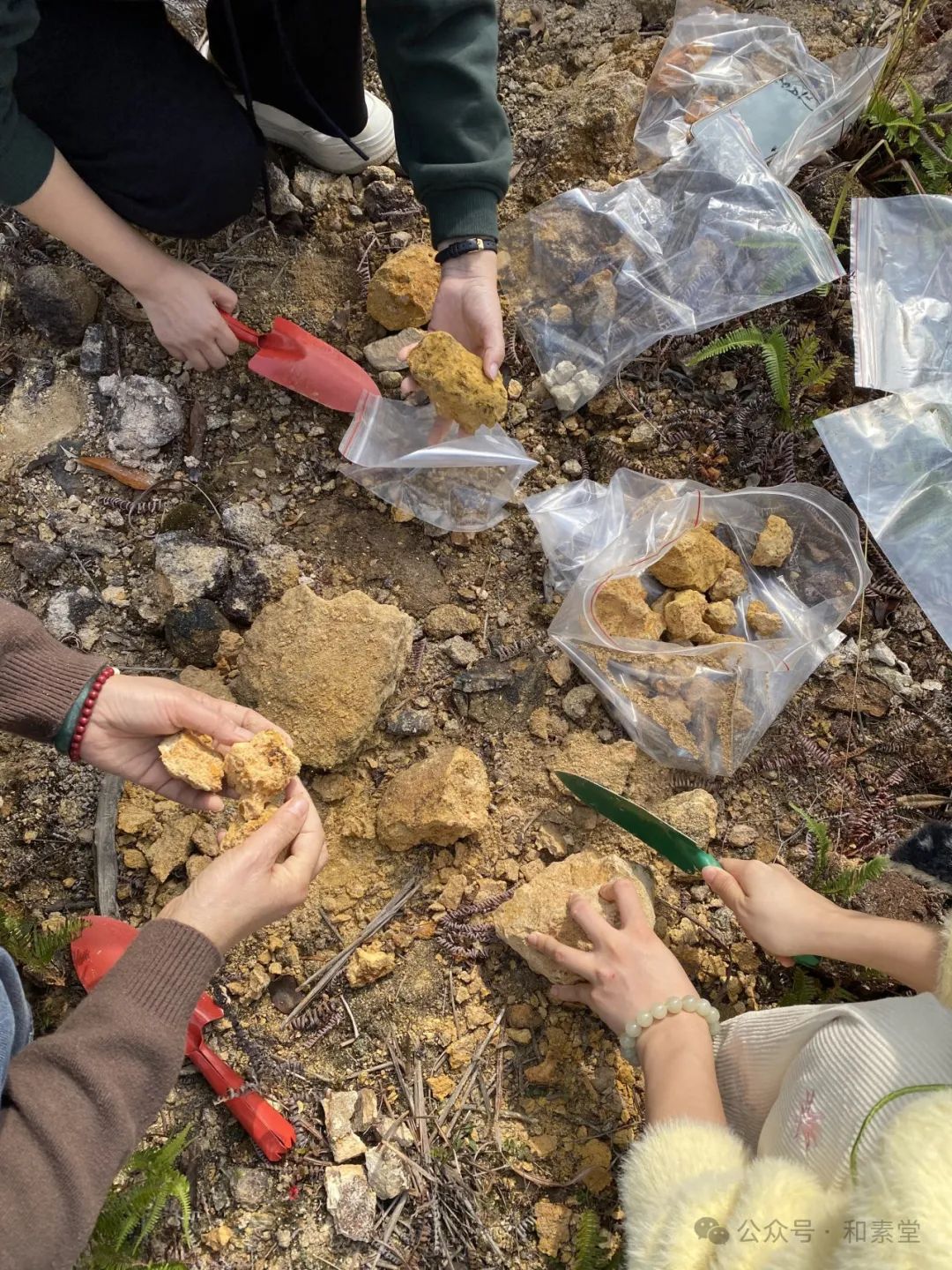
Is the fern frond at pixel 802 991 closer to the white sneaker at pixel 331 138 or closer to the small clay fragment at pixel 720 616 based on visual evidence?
the small clay fragment at pixel 720 616

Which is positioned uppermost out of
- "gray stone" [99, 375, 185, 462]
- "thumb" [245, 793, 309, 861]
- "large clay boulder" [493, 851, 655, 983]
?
"gray stone" [99, 375, 185, 462]

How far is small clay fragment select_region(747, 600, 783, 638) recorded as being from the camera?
215cm

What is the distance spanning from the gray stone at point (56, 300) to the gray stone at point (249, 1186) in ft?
7.30

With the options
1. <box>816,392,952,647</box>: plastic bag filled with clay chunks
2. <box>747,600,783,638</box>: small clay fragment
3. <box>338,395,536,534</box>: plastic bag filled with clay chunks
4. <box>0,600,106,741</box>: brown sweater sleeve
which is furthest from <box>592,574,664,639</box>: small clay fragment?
<box>0,600,106,741</box>: brown sweater sleeve

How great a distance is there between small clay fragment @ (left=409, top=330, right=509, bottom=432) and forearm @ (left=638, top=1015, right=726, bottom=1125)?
1492 millimetres

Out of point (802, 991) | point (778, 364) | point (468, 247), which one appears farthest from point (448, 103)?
point (802, 991)

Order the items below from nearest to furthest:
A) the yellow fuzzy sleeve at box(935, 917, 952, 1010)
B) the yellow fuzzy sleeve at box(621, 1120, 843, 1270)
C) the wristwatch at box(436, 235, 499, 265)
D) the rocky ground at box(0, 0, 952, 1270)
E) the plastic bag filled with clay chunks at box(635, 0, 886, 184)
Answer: the yellow fuzzy sleeve at box(621, 1120, 843, 1270) → the yellow fuzzy sleeve at box(935, 917, 952, 1010) → the rocky ground at box(0, 0, 952, 1270) → the wristwatch at box(436, 235, 499, 265) → the plastic bag filled with clay chunks at box(635, 0, 886, 184)

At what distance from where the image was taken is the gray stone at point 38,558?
2.13 metres

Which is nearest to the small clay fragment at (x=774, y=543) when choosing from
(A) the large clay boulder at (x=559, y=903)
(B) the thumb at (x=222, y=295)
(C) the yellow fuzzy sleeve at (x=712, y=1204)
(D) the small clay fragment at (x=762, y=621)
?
(D) the small clay fragment at (x=762, y=621)

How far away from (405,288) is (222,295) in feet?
1.70

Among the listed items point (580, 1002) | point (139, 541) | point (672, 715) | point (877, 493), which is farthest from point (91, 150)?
point (580, 1002)

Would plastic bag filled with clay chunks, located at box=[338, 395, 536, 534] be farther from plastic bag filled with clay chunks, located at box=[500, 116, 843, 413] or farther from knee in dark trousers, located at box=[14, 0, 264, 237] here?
knee in dark trousers, located at box=[14, 0, 264, 237]

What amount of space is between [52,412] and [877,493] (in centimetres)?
237

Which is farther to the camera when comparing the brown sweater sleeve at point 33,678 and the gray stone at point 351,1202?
the gray stone at point 351,1202
